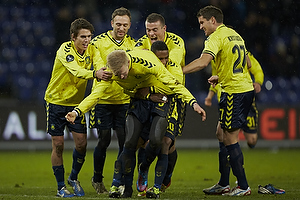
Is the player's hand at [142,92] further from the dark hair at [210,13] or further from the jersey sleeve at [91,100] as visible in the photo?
the dark hair at [210,13]

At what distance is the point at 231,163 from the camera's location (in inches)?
260

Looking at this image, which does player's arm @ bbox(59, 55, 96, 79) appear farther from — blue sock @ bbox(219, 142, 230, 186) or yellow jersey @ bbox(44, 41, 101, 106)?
blue sock @ bbox(219, 142, 230, 186)

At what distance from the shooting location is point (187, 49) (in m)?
14.2

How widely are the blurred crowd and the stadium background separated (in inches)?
1.0

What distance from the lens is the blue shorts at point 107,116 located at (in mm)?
7152

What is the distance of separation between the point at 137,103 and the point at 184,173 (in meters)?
3.70

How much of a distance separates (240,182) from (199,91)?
7.18 m

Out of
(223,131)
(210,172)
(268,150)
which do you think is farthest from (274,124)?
(223,131)

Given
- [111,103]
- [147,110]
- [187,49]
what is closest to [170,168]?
[147,110]

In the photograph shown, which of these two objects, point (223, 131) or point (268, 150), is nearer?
point (223, 131)

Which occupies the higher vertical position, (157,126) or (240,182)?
(157,126)

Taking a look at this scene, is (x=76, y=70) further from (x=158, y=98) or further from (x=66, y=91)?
(x=158, y=98)

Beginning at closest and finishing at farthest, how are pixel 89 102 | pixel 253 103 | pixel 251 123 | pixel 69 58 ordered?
pixel 89 102, pixel 69 58, pixel 253 103, pixel 251 123

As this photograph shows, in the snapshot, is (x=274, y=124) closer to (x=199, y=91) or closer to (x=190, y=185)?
(x=199, y=91)
